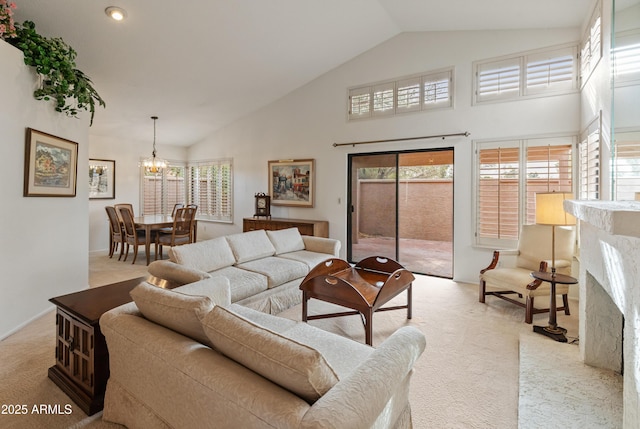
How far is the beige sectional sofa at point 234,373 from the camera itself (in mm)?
1005

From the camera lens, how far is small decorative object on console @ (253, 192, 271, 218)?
634 cm

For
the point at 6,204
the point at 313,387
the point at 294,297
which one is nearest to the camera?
the point at 313,387

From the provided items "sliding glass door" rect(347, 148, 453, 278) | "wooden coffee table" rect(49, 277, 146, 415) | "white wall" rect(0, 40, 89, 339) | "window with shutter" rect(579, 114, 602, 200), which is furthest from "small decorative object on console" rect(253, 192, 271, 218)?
"window with shutter" rect(579, 114, 602, 200)

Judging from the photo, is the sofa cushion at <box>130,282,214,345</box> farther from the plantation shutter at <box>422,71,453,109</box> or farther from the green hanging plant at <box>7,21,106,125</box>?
the plantation shutter at <box>422,71,453,109</box>

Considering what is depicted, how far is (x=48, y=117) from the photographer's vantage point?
3.21 meters

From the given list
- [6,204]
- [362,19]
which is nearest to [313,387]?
[6,204]

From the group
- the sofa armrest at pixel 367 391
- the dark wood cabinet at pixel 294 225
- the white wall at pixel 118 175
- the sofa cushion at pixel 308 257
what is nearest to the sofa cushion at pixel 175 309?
the sofa armrest at pixel 367 391

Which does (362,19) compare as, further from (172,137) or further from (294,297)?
(172,137)

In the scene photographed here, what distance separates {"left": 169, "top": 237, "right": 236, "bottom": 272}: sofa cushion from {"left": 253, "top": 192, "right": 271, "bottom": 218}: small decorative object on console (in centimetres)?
280

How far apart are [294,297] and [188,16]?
3475 mm

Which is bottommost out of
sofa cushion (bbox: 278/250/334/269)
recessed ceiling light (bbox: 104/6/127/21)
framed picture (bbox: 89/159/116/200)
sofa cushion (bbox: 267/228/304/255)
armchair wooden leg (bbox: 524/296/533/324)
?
armchair wooden leg (bbox: 524/296/533/324)

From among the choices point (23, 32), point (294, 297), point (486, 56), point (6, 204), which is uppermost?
point (486, 56)

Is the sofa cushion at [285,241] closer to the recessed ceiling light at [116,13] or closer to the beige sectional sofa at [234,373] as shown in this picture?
the beige sectional sofa at [234,373]

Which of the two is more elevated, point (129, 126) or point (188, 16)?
point (188, 16)
